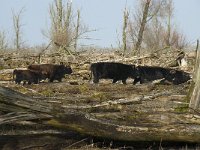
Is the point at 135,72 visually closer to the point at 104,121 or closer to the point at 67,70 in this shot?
the point at 67,70

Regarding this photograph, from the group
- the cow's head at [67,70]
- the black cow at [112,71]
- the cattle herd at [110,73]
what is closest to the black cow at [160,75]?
the cattle herd at [110,73]

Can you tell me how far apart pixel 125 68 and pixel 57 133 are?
11.8 metres

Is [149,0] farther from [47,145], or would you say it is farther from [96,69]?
[47,145]

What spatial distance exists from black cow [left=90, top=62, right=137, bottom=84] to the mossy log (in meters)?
11.1

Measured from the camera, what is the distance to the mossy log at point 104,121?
6.06 m

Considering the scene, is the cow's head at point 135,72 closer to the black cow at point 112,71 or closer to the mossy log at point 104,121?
the black cow at point 112,71

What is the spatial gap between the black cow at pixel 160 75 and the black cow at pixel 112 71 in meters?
0.33

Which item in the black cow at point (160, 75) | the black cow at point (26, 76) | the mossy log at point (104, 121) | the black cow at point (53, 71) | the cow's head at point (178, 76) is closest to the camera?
the mossy log at point (104, 121)

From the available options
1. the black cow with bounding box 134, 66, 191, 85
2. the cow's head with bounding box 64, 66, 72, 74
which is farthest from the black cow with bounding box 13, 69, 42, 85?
the black cow with bounding box 134, 66, 191, 85

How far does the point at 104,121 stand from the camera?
6.55 m

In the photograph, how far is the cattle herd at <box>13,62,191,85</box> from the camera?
17453 millimetres

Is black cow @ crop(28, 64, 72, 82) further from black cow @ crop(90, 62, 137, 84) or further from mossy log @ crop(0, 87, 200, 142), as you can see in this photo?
mossy log @ crop(0, 87, 200, 142)

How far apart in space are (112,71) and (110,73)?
0.16 metres

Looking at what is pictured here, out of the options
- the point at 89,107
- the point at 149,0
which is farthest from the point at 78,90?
the point at 149,0
